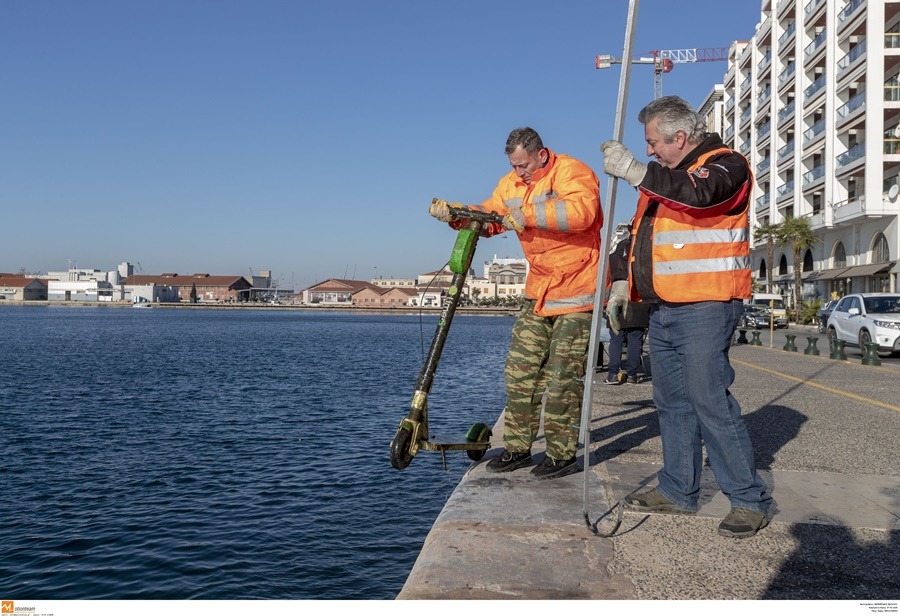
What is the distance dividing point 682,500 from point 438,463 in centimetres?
602

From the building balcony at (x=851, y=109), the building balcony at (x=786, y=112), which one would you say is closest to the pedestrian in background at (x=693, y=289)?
the building balcony at (x=851, y=109)

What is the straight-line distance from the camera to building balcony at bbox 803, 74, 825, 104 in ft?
178

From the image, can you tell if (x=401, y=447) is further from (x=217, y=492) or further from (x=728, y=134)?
(x=728, y=134)

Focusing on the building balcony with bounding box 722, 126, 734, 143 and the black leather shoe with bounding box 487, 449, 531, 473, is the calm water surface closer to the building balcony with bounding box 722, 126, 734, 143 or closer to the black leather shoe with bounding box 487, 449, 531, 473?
the black leather shoe with bounding box 487, 449, 531, 473

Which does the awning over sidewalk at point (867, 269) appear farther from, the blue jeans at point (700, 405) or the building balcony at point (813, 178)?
the blue jeans at point (700, 405)

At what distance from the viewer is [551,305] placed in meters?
5.11

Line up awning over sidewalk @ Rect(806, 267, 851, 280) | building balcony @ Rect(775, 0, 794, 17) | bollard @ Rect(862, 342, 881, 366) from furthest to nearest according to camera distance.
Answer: building balcony @ Rect(775, 0, 794, 17)
awning over sidewalk @ Rect(806, 267, 851, 280)
bollard @ Rect(862, 342, 881, 366)

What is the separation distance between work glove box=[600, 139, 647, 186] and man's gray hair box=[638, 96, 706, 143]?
1.71ft

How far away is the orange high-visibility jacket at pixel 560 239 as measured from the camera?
16.0ft

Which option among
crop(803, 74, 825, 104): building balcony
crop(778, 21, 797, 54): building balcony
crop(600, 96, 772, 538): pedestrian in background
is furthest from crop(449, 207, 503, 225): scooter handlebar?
crop(778, 21, 797, 54): building balcony

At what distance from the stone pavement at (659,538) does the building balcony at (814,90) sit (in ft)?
181

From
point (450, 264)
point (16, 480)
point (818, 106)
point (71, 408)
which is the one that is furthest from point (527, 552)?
point (818, 106)

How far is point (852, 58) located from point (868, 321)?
35460 millimetres

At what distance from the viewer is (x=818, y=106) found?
179 ft
